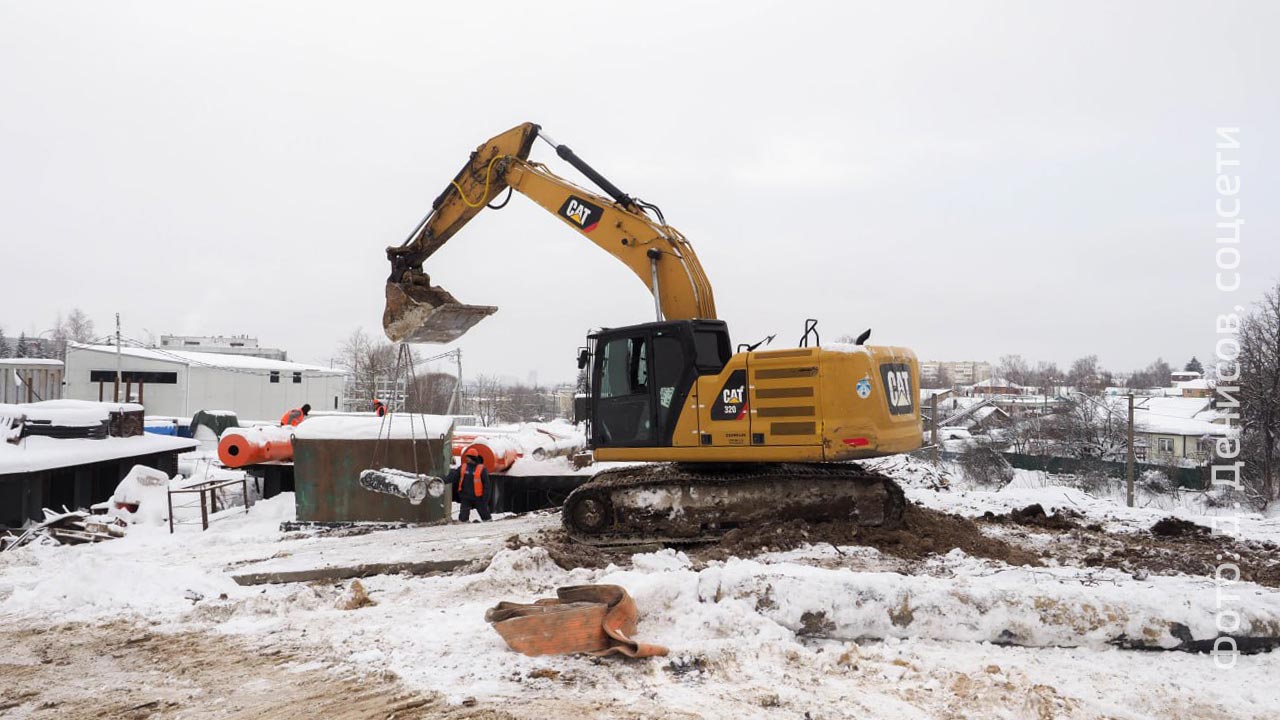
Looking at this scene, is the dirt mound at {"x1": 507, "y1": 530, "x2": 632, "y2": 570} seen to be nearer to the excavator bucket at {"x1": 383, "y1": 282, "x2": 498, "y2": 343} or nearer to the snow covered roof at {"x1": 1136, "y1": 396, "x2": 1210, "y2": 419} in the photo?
the excavator bucket at {"x1": 383, "y1": 282, "x2": 498, "y2": 343}

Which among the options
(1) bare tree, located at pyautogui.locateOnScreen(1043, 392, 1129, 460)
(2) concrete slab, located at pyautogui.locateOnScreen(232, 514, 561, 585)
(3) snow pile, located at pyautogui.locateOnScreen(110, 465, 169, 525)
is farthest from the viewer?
(1) bare tree, located at pyautogui.locateOnScreen(1043, 392, 1129, 460)

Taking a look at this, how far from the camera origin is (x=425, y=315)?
34.3 feet

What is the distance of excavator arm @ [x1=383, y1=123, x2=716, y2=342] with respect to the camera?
32.1 ft

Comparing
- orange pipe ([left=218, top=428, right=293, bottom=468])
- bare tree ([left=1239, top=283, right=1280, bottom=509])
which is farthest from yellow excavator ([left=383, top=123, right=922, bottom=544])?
bare tree ([left=1239, top=283, right=1280, bottom=509])

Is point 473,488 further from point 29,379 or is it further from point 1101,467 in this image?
point 29,379

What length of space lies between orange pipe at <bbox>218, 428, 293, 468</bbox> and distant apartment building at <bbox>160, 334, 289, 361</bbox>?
63902mm

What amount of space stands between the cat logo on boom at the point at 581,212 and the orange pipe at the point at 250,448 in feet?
24.2

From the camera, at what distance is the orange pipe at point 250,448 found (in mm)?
14602

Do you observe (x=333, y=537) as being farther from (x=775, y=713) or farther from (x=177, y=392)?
(x=177, y=392)

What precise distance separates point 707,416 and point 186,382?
40.8 m

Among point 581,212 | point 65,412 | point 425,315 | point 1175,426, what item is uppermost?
point 581,212

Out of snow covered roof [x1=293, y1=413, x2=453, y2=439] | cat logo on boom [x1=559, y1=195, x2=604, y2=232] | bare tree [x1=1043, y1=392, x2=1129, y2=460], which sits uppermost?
cat logo on boom [x1=559, y1=195, x2=604, y2=232]

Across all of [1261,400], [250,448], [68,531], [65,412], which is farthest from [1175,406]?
[68,531]

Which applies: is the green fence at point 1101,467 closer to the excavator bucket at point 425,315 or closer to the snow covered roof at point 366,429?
the snow covered roof at point 366,429
